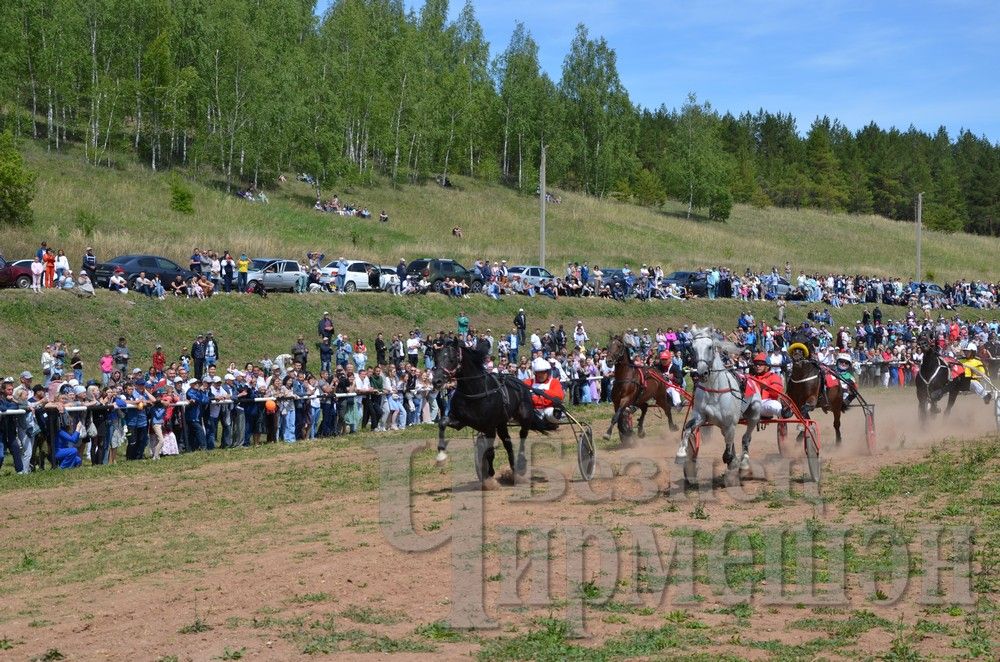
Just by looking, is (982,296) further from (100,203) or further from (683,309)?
(100,203)

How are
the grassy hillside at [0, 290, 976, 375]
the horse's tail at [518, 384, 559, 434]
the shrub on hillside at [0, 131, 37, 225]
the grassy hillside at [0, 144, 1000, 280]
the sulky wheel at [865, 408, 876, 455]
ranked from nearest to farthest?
1. the horse's tail at [518, 384, 559, 434]
2. the sulky wheel at [865, 408, 876, 455]
3. the grassy hillside at [0, 290, 976, 375]
4. the shrub on hillside at [0, 131, 37, 225]
5. the grassy hillside at [0, 144, 1000, 280]

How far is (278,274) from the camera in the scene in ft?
143

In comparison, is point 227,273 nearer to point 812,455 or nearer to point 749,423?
point 749,423

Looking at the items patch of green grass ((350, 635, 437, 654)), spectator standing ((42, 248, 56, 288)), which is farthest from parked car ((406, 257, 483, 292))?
patch of green grass ((350, 635, 437, 654))

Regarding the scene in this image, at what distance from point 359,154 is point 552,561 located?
74.8 metres

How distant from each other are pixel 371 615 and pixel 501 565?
2043 mm

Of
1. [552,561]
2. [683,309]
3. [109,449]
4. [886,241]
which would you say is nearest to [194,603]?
[552,561]

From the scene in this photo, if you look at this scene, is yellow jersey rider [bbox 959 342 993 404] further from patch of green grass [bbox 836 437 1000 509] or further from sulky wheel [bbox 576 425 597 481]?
sulky wheel [bbox 576 425 597 481]

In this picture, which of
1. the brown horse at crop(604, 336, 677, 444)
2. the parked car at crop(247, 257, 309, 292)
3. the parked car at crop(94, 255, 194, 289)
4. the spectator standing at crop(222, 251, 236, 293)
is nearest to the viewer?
the brown horse at crop(604, 336, 677, 444)

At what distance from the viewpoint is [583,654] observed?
32.0 ft

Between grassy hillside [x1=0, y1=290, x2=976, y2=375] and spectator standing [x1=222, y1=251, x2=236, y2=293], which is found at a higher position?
spectator standing [x1=222, y1=251, x2=236, y2=293]

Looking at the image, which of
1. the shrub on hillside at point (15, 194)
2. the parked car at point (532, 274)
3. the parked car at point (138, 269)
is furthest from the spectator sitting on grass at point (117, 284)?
the parked car at point (532, 274)

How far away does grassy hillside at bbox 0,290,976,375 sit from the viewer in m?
34.1

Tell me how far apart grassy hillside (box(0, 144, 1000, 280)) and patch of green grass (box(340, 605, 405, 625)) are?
36.0m
